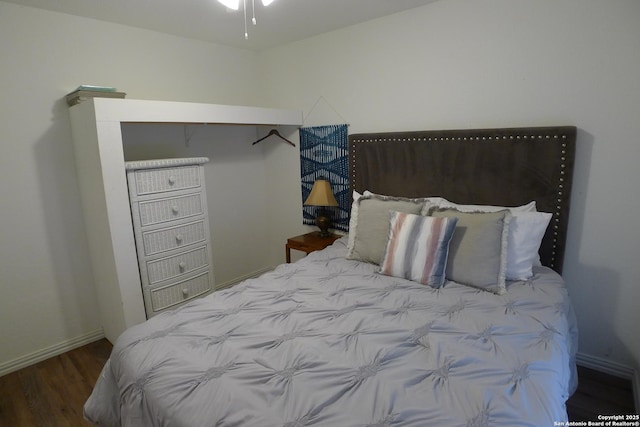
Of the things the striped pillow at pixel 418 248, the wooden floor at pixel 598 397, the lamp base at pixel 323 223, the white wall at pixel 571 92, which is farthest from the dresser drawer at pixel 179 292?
the wooden floor at pixel 598 397

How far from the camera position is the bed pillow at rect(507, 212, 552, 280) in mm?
1902

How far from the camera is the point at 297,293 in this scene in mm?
1837

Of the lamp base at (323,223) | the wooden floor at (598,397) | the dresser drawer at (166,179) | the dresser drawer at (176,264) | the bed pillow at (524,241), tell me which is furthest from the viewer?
the lamp base at (323,223)

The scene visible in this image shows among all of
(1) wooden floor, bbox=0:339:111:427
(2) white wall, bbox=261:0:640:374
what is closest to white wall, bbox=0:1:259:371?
(1) wooden floor, bbox=0:339:111:427

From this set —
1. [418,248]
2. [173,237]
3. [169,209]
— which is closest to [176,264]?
[173,237]

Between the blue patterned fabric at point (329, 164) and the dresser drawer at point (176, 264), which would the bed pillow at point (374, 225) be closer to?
the blue patterned fabric at point (329, 164)

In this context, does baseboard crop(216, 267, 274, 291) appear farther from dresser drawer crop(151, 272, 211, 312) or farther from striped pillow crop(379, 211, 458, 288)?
striped pillow crop(379, 211, 458, 288)

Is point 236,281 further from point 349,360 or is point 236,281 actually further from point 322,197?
point 349,360

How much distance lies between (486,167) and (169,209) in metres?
2.15

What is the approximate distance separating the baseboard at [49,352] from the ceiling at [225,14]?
89.3 inches

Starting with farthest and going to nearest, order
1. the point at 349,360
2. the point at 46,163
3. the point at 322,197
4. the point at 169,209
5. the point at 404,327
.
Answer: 1. the point at 322,197
2. the point at 169,209
3. the point at 46,163
4. the point at 404,327
5. the point at 349,360

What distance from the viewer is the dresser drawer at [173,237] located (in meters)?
2.38

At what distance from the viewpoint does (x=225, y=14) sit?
2430 mm

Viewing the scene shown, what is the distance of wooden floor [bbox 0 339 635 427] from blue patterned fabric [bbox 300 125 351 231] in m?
1.95
